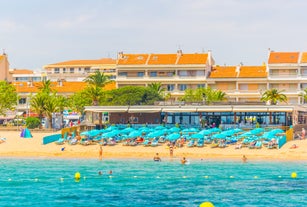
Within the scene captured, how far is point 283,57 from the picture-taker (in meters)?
107

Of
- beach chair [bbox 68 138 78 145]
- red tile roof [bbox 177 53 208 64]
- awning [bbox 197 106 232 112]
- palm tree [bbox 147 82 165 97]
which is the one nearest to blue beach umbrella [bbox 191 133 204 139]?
beach chair [bbox 68 138 78 145]

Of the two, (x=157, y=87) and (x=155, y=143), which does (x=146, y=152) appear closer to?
(x=155, y=143)

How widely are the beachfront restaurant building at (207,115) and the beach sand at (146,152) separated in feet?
41.6

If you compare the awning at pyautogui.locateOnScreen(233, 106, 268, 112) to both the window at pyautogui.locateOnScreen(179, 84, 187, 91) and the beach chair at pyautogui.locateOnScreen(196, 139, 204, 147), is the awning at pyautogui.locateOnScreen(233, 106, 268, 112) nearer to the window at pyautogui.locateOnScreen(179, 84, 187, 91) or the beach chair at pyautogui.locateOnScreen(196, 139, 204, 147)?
the beach chair at pyautogui.locateOnScreen(196, 139, 204, 147)

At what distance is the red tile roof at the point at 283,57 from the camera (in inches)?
4154

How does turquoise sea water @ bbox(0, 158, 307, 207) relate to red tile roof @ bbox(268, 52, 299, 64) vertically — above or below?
below

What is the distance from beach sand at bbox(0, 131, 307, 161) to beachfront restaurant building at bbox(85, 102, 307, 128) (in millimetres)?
12676

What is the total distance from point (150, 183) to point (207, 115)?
131 ft

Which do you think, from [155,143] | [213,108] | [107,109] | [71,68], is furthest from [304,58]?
[71,68]

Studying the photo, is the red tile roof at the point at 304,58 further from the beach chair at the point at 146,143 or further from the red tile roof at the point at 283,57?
the beach chair at the point at 146,143

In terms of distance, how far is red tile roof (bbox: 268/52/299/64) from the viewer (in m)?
106

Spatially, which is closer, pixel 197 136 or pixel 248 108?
pixel 197 136

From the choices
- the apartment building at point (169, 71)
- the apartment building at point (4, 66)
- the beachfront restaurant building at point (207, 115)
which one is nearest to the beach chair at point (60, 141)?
the beachfront restaurant building at point (207, 115)

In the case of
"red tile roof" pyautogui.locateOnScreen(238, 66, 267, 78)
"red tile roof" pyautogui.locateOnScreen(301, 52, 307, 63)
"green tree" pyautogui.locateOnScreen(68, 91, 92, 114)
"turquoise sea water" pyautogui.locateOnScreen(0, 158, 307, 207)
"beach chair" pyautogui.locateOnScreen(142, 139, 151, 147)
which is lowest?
"turquoise sea water" pyautogui.locateOnScreen(0, 158, 307, 207)
